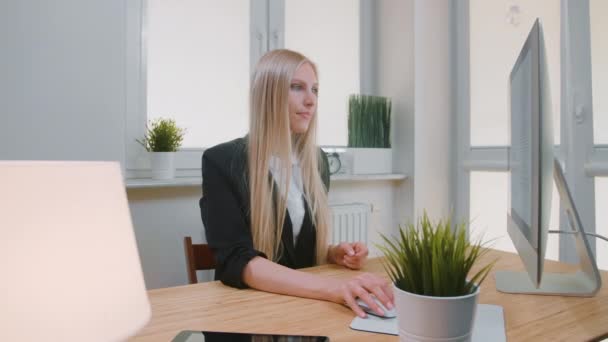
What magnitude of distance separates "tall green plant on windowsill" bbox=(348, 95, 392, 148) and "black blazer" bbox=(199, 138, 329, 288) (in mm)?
1159

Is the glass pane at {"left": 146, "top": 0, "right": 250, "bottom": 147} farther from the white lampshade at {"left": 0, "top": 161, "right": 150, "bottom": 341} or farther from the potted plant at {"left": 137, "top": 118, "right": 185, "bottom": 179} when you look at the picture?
the white lampshade at {"left": 0, "top": 161, "right": 150, "bottom": 341}

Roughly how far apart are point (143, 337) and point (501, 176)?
7.79 feet

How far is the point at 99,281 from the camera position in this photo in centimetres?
38

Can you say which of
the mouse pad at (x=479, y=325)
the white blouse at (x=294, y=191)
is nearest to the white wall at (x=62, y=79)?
the white blouse at (x=294, y=191)

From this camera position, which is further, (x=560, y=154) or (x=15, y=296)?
(x=560, y=154)

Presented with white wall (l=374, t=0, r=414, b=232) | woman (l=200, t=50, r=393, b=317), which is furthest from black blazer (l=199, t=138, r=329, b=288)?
white wall (l=374, t=0, r=414, b=232)

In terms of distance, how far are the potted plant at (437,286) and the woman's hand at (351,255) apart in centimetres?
61

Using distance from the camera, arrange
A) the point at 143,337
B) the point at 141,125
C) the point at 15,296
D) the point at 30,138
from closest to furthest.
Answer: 1. the point at 15,296
2. the point at 143,337
3. the point at 30,138
4. the point at 141,125

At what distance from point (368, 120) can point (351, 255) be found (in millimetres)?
1453

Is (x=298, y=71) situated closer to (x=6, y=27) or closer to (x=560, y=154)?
(x=6, y=27)

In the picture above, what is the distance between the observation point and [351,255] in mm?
1216

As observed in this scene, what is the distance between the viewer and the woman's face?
55.9 inches

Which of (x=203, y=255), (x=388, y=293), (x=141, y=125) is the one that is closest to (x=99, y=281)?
(x=388, y=293)

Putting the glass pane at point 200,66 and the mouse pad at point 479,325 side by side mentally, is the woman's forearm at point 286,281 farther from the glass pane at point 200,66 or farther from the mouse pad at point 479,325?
the glass pane at point 200,66
